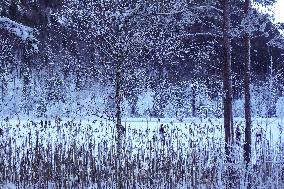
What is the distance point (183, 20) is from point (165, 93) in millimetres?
26969

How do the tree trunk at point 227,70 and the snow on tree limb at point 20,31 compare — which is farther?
the tree trunk at point 227,70

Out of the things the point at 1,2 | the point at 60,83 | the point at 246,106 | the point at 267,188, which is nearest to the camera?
the point at 1,2

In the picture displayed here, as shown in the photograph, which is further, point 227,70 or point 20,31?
point 227,70

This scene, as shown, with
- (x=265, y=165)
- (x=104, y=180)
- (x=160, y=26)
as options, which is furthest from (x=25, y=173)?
(x=265, y=165)

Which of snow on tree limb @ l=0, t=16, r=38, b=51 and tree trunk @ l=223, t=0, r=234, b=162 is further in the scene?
tree trunk @ l=223, t=0, r=234, b=162

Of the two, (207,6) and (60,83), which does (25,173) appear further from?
(60,83)

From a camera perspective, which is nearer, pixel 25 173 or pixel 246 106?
pixel 25 173

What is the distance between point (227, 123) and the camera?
1080cm

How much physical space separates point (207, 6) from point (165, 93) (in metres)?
26.7

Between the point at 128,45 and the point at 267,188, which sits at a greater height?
the point at 128,45

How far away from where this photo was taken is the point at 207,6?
35.4 feet

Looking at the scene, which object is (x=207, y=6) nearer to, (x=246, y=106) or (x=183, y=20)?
(x=183, y=20)

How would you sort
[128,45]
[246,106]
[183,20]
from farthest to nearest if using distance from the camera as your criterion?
[246,106] < [183,20] < [128,45]

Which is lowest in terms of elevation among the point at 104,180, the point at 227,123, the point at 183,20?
the point at 104,180
